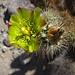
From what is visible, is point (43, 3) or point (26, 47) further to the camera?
point (43, 3)

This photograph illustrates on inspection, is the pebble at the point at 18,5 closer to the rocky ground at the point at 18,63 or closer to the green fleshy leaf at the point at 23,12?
the rocky ground at the point at 18,63

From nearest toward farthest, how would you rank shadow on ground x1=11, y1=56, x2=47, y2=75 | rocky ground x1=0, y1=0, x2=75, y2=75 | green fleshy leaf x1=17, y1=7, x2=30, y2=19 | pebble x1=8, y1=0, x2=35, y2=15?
green fleshy leaf x1=17, y1=7, x2=30, y2=19, rocky ground x1=0, y1=0, x2=75, y2=75, shadow on ground x1=11, y1=56, x2=47, y2=75, pebble x1=8, y1=0, x2=35, y2=15

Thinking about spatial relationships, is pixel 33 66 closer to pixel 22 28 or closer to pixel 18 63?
pixel 18 63

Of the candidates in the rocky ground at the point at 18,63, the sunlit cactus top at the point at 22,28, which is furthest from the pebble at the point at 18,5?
the sunlit cactus top at the point at 22,28

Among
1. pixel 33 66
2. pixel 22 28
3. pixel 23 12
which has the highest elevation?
pixel 23 12

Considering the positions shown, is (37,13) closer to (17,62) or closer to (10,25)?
(10,25)

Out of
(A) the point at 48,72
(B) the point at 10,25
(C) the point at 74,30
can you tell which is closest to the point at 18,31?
(B) the point at 10,25

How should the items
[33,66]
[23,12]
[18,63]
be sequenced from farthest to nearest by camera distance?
[18,63]
[33,66]
[23,12]

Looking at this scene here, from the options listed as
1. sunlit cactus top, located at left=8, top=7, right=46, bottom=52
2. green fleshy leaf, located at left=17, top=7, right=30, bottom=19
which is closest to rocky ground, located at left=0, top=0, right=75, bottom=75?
sunlit cactus top, located at left=8, top=7, right=46, bottom=52

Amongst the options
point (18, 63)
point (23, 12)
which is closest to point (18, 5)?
point (18, 63)

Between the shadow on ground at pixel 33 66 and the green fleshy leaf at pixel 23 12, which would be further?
the shadow on ground at pixel 33 66

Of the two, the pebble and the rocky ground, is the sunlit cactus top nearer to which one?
the rocky ground
